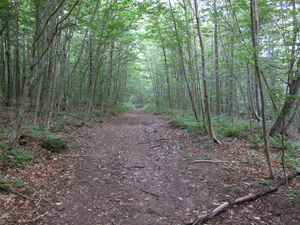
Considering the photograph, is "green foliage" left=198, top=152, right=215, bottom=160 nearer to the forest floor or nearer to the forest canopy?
the forest floor

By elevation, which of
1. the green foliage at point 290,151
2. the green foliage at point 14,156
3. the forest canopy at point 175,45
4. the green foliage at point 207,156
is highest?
the forest canopy at point 175,45

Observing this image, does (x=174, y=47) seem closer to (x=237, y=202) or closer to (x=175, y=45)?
(x=175, y=45)

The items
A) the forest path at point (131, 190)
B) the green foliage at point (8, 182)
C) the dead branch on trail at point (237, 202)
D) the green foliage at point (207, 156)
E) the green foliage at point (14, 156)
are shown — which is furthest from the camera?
the green foliage at point (207, 156)

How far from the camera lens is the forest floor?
10.0 feet

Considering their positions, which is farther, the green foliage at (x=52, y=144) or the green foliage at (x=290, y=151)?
the green foliage at (x=52, y=144)

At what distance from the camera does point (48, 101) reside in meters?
7.76

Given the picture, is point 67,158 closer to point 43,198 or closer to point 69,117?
point 43,198

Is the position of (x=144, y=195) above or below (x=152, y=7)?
below

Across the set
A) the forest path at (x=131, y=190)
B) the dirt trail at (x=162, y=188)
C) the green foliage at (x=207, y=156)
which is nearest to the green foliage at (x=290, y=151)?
the dirt trail at (x=162, y=188)

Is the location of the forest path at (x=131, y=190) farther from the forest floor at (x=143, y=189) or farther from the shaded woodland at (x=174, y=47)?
the shaded woodland at (x=174, y=47)

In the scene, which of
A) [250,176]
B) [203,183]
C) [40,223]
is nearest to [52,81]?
[40,223]

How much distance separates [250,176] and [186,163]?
1.75m

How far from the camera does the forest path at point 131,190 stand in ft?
10.3

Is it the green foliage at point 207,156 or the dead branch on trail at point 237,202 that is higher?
the green foliage at point 207,156
